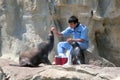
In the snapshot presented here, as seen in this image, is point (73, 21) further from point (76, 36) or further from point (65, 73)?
point (65, 73)

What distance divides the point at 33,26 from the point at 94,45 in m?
1.83

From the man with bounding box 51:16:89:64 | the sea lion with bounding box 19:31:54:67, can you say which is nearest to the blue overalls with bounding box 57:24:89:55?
the man with bounding box 51:16:89:64

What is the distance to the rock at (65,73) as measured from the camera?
5523 millimetres

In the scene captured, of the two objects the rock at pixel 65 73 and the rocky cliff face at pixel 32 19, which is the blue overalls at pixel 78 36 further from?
the rocky cliff face at pixel 32 19

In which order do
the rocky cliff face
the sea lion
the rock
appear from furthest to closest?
the rocky cliff face → the sea lion → the rock

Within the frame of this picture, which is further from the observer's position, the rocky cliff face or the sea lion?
the rocky cliff face

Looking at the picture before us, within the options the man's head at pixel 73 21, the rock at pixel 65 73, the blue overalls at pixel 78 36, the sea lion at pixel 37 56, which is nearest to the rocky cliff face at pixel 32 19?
the sea lion at pixel 37 56

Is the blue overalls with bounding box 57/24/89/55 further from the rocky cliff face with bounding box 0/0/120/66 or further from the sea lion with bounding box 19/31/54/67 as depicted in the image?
the rocky cliff face with bounding box 0/0/120/66

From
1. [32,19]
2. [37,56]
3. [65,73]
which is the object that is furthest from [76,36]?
[32,19]

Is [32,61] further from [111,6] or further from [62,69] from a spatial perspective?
[111,6]

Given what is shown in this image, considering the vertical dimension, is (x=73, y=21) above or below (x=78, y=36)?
above

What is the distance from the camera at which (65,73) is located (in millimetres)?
5605

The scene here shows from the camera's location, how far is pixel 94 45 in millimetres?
11617

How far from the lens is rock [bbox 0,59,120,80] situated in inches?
217
